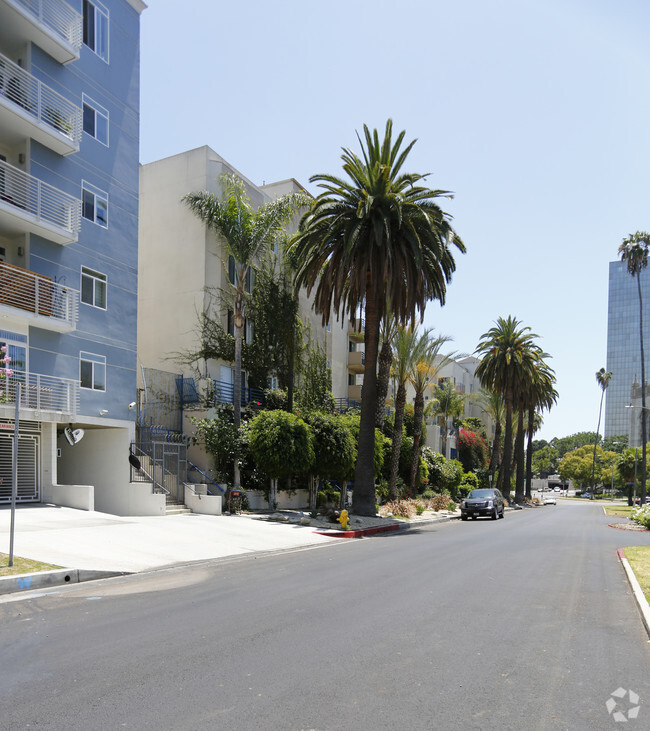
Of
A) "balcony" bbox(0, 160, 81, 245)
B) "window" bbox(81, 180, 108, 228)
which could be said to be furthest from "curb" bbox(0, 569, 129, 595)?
"window" bbox(81, 180, 108, 228)

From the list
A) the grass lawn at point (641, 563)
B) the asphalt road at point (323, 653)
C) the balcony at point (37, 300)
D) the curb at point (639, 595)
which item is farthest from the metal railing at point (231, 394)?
the curb at point (639, 595)

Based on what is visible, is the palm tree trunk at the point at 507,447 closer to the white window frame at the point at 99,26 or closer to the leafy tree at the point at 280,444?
the leafy tree at the point at 280,444

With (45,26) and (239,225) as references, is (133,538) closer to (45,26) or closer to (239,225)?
(239,225)

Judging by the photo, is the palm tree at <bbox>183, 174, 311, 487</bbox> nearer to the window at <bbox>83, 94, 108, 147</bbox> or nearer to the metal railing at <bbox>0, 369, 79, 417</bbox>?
the window at <bbox>83, 94, 108, 147</bbox>

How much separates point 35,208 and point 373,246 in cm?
1321

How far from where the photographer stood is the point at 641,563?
1441 centimetres

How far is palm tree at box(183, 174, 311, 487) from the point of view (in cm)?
2798

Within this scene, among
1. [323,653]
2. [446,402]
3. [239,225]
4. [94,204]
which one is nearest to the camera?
[323,653]

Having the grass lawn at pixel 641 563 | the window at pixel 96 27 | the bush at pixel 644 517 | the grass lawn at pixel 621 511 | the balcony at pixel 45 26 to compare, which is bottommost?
the grass lawn at pixel 621 511

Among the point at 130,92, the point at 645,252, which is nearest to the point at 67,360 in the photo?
the point at 130,92

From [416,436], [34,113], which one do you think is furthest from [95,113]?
[416,436]

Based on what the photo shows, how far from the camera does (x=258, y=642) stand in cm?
708

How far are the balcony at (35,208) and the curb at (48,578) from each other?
41.9 feet

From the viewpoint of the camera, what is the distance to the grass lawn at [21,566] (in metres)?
10.8
